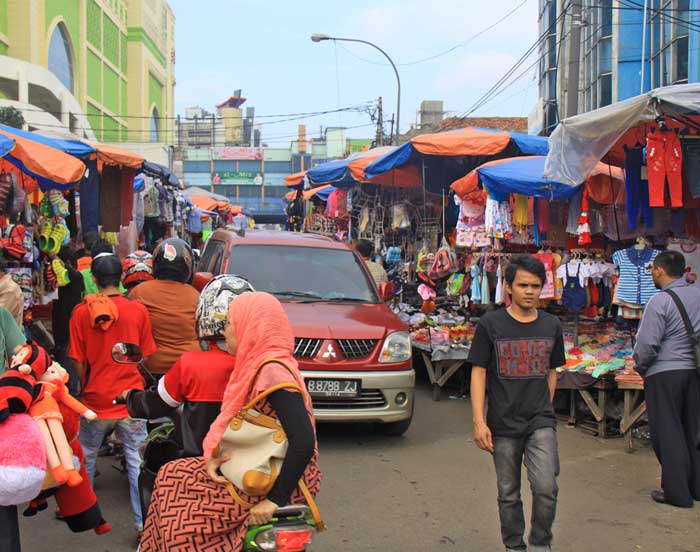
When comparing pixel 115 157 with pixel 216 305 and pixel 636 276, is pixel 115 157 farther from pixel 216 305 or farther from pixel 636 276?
pixel 216 305

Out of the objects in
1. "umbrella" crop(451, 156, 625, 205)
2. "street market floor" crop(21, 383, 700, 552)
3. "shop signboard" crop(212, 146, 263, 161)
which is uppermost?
"shop signboard" crop(212, 146, 263, 161)

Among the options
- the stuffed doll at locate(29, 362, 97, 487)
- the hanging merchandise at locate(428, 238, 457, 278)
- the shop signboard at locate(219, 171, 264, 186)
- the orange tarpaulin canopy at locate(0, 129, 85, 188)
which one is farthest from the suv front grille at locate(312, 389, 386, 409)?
the shop signboard at locate(219, 171, 264, 186)

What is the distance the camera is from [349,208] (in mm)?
15711

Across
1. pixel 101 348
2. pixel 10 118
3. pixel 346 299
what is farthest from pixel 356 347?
pixel 10 118

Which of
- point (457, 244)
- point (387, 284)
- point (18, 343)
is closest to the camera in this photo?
point (18, 343)

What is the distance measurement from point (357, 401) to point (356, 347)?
533 millimetres

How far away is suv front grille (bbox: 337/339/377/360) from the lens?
7.40 metres

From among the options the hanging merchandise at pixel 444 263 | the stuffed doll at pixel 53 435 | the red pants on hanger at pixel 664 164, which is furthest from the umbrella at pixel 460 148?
the stuffed doll at pixel 53 435

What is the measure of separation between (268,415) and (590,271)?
22.5ft

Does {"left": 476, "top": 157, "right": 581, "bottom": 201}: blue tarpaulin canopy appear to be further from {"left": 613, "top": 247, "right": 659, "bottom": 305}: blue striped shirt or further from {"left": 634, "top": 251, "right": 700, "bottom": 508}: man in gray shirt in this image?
{"left": 634, "top": 251, "right": 700, "bottom": 508}: man in gray shirt

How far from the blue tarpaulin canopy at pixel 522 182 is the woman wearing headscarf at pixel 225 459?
21.0ft

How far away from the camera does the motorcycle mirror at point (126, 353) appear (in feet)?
12.9

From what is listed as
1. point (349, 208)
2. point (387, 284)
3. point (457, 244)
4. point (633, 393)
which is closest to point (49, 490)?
point (387, 284)

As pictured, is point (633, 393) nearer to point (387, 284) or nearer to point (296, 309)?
point (387, 284)
